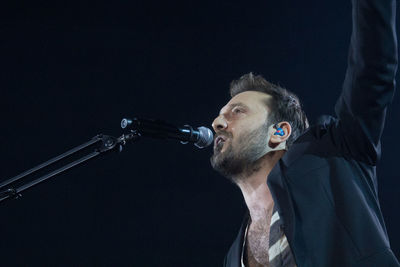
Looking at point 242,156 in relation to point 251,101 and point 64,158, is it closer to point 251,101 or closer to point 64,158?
point 251,101

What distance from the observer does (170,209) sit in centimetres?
366

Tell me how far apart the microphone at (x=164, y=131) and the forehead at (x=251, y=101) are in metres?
0.48

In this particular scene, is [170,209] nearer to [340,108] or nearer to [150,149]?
[150,149]

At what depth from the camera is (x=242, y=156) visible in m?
2.25

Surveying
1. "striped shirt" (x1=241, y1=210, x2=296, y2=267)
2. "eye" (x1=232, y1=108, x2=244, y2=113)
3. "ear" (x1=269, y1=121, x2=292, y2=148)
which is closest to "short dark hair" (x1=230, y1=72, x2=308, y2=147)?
"ear" (x1=269, y1=121, x2=292, y2=148)

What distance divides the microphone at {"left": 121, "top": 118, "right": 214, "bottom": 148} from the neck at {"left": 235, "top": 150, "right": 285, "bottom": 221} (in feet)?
1.29

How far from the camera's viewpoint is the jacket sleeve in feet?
4.59

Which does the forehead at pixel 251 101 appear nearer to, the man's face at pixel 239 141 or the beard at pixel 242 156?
the man's face at pixel 239 141

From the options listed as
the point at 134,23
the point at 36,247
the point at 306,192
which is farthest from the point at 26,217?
the point at 306,192

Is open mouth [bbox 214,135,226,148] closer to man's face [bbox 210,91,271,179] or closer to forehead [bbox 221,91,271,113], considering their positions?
man's face [bbox 210,91,271,179]

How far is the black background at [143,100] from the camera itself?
3.40m

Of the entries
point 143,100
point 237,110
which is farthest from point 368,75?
point 143,100

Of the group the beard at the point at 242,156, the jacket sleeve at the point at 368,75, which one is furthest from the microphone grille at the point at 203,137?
the jacket sleeve at the point at 368,75

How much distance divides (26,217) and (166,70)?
1.57m
